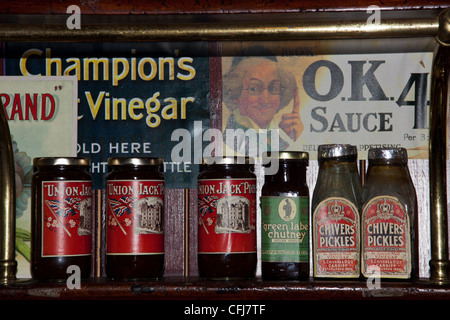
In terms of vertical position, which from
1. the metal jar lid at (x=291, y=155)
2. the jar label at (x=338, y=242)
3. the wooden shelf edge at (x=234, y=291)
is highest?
the metal jar lid at (x=291, y=155)

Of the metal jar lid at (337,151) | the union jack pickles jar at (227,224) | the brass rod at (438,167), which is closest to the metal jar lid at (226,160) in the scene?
the union jack pickles jar at (227,224)

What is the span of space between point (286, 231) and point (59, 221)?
38 cm

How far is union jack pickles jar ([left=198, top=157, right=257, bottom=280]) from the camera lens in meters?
0.92

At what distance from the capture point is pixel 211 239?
928 millimetres

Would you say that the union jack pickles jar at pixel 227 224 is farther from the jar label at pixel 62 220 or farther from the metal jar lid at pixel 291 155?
the jar label at pixel 62 220

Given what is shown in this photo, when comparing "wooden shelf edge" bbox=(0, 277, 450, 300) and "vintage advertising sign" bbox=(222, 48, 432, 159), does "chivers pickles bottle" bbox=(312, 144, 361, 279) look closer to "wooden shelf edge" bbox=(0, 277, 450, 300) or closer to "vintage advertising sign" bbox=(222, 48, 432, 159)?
"wooden shelf edge" bbox=(0, 277, 450, 300)

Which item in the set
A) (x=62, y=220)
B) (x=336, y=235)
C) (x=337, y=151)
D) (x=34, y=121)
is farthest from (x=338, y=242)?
(x=34, y=121)

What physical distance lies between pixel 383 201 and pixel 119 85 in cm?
57

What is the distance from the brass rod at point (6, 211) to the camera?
924 mm

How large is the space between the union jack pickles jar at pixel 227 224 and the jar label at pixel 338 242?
11 cm

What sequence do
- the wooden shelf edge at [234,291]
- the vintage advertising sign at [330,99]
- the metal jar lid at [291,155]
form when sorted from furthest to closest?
the vintage advertising sign at [330,99] → the metal jar lid at [291,155] → the wooden shelf edge at [234,291]
